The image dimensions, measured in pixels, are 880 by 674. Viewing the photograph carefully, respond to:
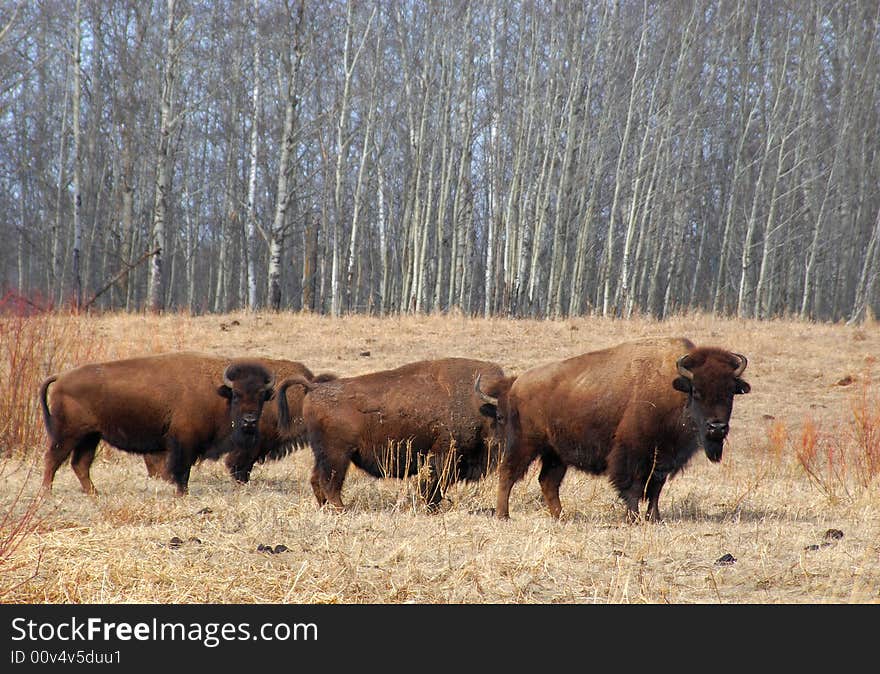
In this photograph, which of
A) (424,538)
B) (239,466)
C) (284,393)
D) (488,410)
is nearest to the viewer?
(424,538)

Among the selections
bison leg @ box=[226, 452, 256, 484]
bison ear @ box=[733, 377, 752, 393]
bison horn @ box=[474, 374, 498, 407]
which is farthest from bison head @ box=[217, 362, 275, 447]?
bison ear @ box=[733, 377, 752, 393]

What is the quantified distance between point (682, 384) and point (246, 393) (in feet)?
13.2

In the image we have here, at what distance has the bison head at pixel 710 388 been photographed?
7270mm

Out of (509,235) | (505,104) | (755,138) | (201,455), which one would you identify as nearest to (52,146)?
(505,104)

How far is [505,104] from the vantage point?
3391 centimetres

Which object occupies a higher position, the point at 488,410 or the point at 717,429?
the point at 717,429

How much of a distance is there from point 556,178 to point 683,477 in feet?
79.4

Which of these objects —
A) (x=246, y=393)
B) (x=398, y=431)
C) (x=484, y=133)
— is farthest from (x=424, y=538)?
(x=484, y=133)

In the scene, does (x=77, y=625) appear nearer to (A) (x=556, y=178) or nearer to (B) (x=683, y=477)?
(B) (x=683, y=477)

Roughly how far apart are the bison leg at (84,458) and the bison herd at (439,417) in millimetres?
13

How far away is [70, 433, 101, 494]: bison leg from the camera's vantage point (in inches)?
350

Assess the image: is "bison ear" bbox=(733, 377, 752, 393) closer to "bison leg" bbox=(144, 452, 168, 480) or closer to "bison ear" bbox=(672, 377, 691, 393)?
"bison ear" bbox=(672, 377, 691, 393)

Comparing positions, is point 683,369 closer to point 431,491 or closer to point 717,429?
point 717,429

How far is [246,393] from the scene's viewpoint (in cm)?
895
